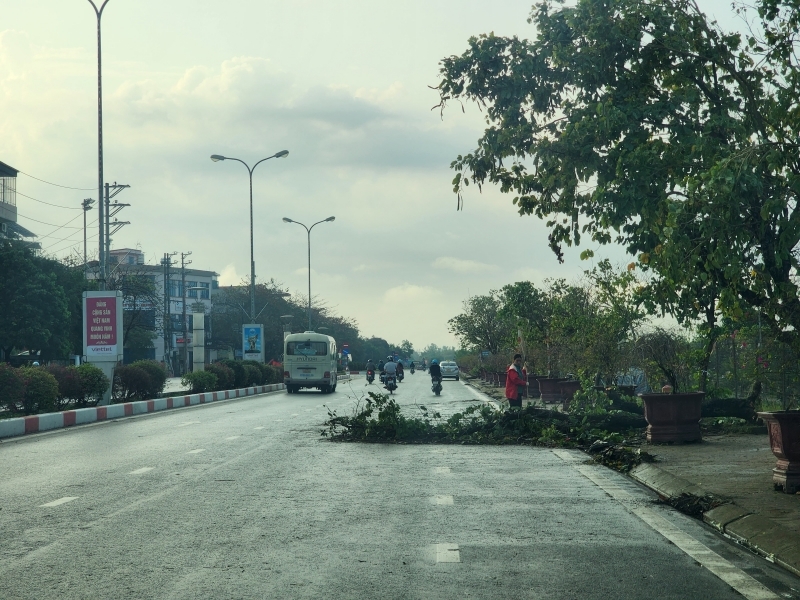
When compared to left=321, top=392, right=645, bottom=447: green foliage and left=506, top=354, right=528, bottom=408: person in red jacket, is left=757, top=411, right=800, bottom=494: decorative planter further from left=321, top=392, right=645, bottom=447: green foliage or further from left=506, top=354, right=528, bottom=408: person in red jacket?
left=506, top=354, right=528, bottom=408: person in red jacket

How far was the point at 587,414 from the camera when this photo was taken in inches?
717

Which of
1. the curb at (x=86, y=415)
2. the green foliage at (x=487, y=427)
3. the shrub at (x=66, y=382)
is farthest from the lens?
the shrub at (x=66, y=382)

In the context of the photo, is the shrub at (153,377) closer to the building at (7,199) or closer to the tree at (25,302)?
the tree at (25,302)

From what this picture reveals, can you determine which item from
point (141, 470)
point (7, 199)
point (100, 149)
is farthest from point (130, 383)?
point (7, 199)

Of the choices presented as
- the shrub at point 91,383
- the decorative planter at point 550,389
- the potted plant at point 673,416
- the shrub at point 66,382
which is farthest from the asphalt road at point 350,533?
the decorative planter at point 550,389

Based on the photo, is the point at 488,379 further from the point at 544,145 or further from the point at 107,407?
the point at 544,145

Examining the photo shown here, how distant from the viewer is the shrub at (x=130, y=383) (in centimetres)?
3228

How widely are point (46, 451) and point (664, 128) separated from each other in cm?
1097

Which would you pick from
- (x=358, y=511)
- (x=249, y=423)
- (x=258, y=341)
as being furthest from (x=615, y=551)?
(x=258, y=341)

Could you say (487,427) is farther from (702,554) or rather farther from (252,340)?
(252,340)

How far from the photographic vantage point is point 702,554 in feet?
22.8

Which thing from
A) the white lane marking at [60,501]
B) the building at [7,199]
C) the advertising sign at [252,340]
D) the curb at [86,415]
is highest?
the building at [7,199]

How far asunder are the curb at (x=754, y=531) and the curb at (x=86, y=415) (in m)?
14.8

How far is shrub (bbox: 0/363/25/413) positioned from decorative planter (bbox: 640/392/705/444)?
14993 mm
